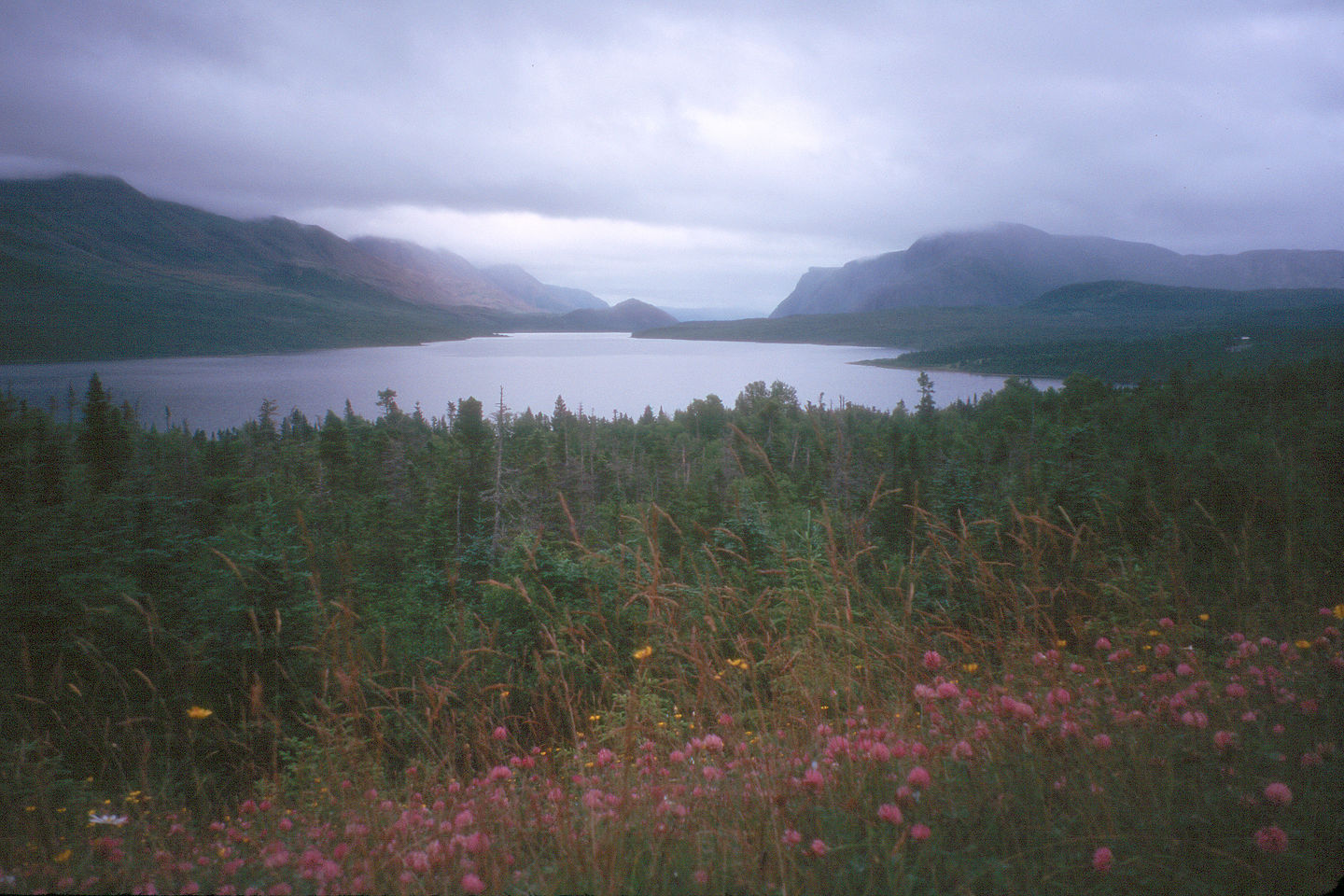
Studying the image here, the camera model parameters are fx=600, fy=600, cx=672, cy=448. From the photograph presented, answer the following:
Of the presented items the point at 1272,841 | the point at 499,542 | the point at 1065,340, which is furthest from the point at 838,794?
the point at 1065,340

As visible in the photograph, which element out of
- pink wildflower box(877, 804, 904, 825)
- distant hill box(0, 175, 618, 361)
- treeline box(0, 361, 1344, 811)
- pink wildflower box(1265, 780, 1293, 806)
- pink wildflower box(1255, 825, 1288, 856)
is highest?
distant hill box(0, 175, 618, 361)

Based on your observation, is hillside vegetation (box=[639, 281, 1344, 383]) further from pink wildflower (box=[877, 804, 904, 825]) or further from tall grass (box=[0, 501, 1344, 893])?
pink wildflower (box=[877, 804, 904, 825])

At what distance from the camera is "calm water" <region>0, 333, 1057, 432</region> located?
30188mm

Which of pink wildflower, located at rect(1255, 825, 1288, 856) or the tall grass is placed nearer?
pink wildflower, located at rect(1255, 825, 1288, 856)

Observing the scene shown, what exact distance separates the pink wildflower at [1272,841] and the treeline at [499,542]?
131cm

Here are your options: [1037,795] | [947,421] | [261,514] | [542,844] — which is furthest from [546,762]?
[947,421]

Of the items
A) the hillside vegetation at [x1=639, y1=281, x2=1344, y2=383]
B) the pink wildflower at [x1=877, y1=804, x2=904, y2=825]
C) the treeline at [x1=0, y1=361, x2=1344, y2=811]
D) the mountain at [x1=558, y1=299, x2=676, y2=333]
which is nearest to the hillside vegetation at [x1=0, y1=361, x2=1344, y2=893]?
the pink wildflower at [x1=877, y1=804, x2=904, y2=825]

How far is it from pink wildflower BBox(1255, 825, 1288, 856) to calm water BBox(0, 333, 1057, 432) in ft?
73.0

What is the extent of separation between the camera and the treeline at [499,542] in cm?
307

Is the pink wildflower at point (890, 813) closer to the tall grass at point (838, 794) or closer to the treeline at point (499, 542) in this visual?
the tall grass at point (838, 794)

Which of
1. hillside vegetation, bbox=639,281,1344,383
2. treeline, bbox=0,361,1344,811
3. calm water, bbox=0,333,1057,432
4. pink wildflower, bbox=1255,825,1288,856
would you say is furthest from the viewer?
hillside vegetation, bbox=639,281,1344,383

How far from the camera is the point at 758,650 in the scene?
3.34 metres

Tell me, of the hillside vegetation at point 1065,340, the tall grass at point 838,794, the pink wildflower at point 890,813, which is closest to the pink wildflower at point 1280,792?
the tall grass at point 838,794

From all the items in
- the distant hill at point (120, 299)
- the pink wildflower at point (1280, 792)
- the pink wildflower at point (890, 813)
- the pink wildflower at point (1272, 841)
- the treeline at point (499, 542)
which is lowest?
the treeline at point (499, 542)
